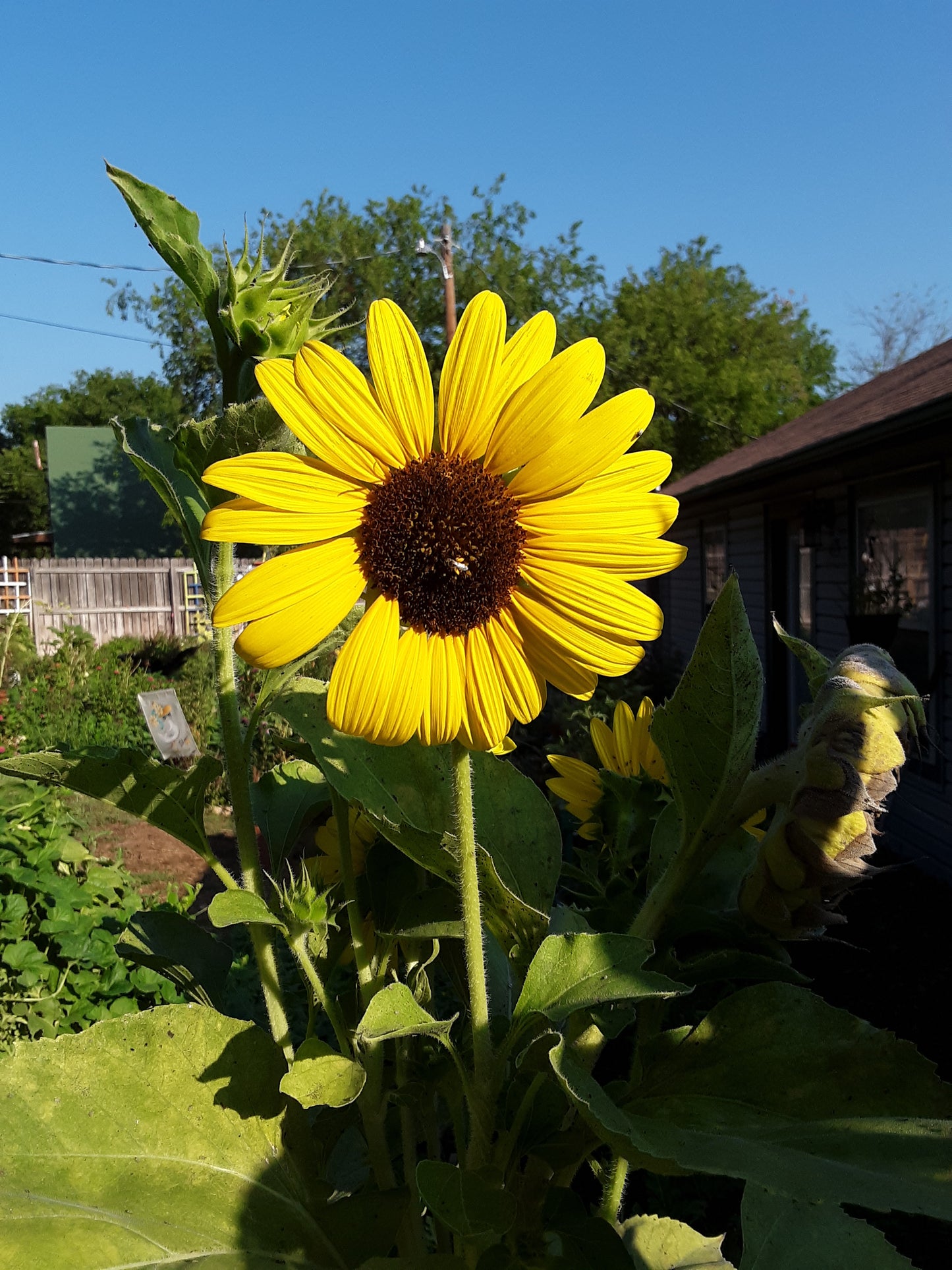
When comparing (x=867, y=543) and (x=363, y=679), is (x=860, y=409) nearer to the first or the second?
(x=867, y=543)

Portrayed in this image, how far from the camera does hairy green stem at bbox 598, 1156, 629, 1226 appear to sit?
0.94 m

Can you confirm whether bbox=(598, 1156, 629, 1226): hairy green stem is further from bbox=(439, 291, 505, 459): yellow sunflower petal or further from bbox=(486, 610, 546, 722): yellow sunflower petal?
bbox=(439, 291, 505, 459): yellow sunflower petal

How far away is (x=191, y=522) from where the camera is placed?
94cm

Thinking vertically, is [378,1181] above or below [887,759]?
below

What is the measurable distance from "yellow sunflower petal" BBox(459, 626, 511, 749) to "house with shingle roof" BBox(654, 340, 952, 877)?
14.7 ft

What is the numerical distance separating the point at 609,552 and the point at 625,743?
0.55 metres

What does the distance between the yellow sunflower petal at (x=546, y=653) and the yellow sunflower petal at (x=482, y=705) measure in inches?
1.4

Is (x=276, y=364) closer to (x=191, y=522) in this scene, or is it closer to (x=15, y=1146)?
(x=191, y=522)

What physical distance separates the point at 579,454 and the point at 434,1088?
0.64 metres

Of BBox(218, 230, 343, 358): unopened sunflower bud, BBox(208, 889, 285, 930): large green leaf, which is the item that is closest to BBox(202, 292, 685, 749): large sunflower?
BBox(218, 230, 343, 358): unopened sunflower bud

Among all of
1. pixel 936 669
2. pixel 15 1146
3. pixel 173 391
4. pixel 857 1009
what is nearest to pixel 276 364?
pixel 15 1146

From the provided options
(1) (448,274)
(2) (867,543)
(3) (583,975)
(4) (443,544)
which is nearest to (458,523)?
(4) (443,544)

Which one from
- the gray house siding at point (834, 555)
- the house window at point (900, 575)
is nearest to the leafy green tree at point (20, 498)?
the gray house siding at point (834, 555)

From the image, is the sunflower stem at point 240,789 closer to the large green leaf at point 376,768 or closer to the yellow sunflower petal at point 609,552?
the large green leaf at point 376,768
